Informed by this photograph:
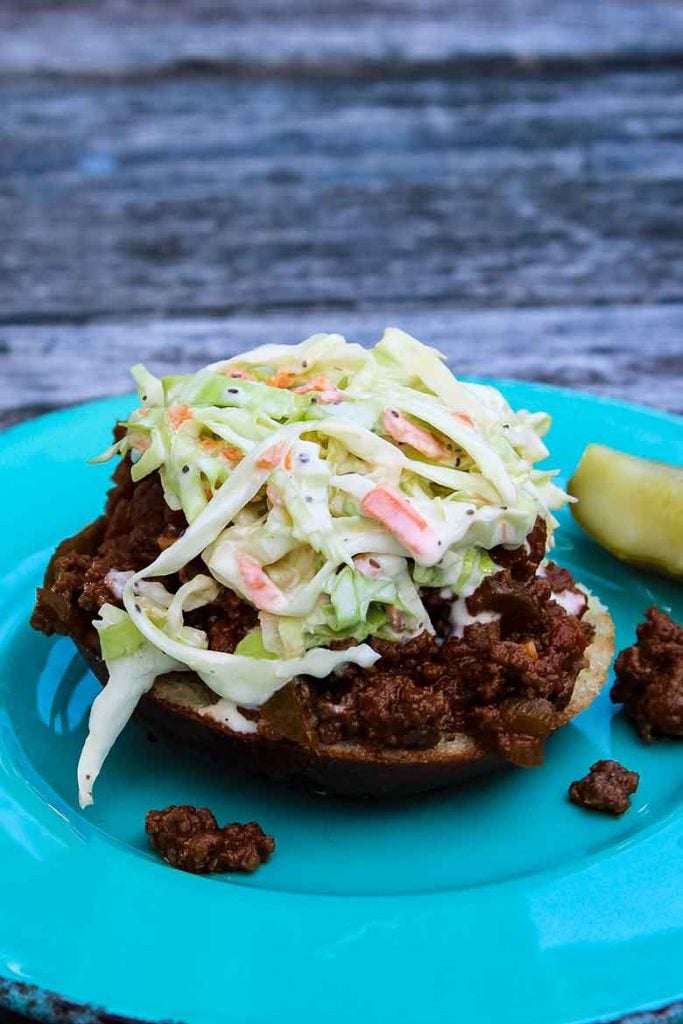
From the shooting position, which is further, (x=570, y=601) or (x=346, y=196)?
(x=346, y=196)

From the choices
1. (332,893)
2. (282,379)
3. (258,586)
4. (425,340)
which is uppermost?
(282,379)

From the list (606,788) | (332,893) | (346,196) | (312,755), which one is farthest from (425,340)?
(332,893)

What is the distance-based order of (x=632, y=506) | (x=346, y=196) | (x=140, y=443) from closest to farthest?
(x=140, y=443)
(x=632, y=506)
(x=346, y=196)

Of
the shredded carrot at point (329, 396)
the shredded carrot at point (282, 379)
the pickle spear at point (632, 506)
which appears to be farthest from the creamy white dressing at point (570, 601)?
the shredded carrot at point (282, 379)

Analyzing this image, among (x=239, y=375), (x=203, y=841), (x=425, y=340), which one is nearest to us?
(x=203, y=841)

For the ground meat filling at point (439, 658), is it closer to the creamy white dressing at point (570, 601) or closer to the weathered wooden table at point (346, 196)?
the creamy white dressing at point (570, 601)

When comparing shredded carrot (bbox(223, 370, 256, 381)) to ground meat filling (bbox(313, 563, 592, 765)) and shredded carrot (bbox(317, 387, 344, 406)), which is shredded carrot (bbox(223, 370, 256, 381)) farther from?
ground meat filling (bbox(313, 563, 592, 765))

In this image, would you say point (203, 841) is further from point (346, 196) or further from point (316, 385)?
point (346, 196)
